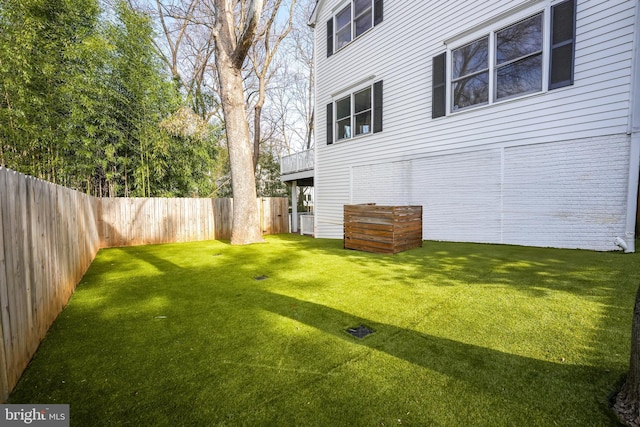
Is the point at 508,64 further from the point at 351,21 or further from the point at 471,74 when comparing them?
the point at 351,21

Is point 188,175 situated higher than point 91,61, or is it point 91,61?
point 91,61

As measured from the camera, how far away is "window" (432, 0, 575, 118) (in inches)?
186

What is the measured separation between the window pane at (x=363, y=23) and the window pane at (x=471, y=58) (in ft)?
10.7

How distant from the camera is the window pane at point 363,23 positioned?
820cm

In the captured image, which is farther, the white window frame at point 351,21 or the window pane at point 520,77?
the white window frame at point 351,21

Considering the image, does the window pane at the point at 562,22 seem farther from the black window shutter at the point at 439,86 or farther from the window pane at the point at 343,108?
the window pane at the point at 343,108

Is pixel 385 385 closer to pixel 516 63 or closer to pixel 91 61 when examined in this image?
pixel 516 63

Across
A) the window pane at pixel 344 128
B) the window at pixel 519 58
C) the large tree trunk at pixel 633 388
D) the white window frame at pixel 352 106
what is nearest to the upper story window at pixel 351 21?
the white window frame at pixel 352 106

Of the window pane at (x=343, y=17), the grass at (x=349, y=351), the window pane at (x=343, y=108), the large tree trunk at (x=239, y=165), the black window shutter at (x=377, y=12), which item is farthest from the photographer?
the window pane at (x=343, y=108)

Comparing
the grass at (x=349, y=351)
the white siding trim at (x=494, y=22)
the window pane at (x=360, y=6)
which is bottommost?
the grass at (x=349, y=351)

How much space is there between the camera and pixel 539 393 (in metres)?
1.43

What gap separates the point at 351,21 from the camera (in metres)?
8.61

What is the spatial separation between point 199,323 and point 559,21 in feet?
23.2

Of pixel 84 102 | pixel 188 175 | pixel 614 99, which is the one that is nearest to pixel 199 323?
pixel 614 99
